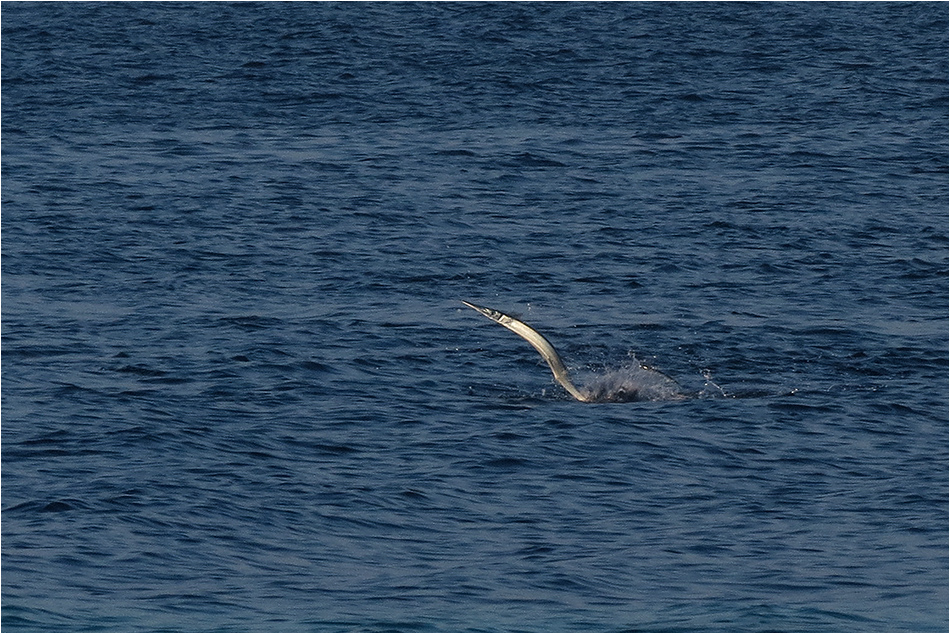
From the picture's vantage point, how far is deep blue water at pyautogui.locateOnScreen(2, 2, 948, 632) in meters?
16.8

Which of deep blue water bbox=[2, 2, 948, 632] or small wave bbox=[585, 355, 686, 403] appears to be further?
small wave bbox=[585, 355, 686, 403]

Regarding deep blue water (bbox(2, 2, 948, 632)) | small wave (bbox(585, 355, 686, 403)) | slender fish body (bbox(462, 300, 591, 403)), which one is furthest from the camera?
small wave (bbox(585, 355, 686, 403))

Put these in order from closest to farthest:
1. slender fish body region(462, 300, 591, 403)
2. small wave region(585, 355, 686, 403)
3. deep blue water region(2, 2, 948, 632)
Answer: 1. deep blue water region(2, 2, 948, 632)
2. slender fish body region(462, 300, 591, 403)
3. small wave region(585, 355, 686, 403)

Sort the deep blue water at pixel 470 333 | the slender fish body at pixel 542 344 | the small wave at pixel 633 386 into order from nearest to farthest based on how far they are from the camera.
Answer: the deep blue water at pixel 470 333 → the slender fish body at pixel 542 344 → the small wave at pixel 633 386

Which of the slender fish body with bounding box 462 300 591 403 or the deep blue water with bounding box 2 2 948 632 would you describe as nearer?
the deep blue water with bounding box 2 2 948 632

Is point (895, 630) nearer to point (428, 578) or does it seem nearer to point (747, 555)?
point (747, 555)

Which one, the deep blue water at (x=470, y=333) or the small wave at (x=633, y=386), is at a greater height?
the deep blue water at (x=470, y=333)

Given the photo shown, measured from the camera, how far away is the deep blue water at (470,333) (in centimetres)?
1680

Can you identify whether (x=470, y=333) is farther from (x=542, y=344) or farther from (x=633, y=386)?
(x=542, y=344)

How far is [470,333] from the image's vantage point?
2791cm

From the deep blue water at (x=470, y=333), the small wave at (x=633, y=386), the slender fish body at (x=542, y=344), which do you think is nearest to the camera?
the deep blue water at (x=470, y=333)

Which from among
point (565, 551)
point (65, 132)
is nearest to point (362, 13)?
point (65, 132)

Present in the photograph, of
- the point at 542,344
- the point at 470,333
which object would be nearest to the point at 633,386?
the point at 542,344

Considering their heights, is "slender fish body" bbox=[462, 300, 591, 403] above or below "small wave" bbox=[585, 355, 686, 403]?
above
